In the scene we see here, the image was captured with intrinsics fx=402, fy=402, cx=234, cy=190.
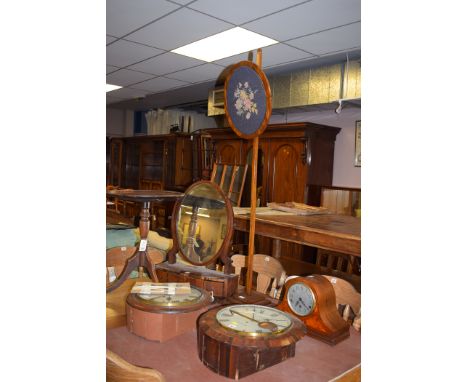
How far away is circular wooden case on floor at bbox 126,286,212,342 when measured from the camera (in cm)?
130

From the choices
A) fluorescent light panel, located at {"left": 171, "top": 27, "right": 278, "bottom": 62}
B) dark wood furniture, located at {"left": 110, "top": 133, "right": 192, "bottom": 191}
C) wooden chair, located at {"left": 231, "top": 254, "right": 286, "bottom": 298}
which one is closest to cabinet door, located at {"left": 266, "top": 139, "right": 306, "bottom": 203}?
fluorescent light panel, located at {"left": 171, "top": 27, "right": 278, "bottom": 62}

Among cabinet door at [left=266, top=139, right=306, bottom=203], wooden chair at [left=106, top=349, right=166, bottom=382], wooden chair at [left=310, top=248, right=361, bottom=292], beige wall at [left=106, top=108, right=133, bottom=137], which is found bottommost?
wooden chair at [left=310, top=248, right=361, bottom=292]

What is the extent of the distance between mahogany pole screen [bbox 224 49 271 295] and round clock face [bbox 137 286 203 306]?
40 cm

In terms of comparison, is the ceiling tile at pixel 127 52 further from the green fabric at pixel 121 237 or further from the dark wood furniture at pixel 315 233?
the dark wood furniture at pixel 315 233

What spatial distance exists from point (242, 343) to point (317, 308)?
15.4 inches

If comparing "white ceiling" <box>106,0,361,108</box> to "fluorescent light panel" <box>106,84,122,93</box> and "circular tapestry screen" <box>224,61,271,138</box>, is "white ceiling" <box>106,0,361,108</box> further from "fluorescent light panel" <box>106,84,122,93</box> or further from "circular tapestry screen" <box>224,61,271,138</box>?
"circular tapestry screen" <box>224,61,271,138</box>

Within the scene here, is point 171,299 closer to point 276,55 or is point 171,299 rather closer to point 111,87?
point 276,55

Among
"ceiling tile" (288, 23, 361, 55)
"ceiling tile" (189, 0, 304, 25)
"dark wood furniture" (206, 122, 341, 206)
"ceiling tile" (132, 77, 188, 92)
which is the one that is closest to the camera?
"ceiling tile" (189, 0, 304, 25)

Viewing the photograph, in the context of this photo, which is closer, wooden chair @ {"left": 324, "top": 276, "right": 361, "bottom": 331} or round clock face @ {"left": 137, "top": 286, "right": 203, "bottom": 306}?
round clock face @ {"left": 137, "top": 286, "right": 203, "bottom": 306}
